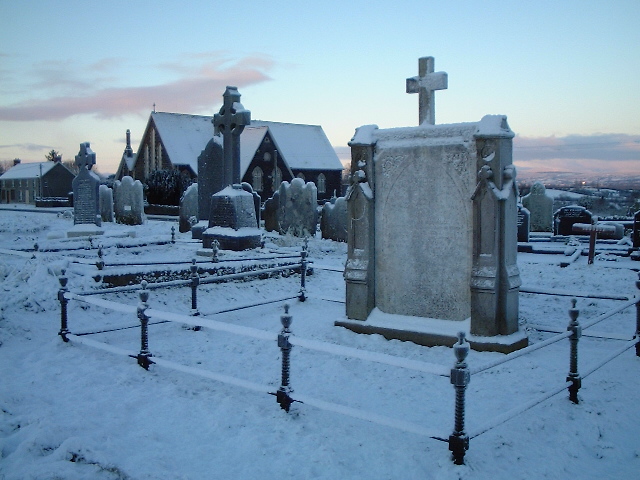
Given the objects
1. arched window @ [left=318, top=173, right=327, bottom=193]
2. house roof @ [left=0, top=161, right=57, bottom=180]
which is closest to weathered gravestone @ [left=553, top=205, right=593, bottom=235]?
arched window @ [left=318, top=173, right=327, bottom=193]

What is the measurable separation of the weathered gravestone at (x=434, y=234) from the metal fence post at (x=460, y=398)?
337cm

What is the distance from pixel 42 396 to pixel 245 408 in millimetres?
2149

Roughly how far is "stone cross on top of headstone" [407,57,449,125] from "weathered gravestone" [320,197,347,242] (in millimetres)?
11568

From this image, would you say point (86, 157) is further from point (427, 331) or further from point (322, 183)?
point (322, 183)

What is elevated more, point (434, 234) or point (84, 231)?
point (434, 234)

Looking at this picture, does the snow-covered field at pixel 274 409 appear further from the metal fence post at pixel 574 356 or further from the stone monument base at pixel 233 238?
the stone monument base at pixel 233 238

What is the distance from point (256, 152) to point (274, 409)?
4241cm

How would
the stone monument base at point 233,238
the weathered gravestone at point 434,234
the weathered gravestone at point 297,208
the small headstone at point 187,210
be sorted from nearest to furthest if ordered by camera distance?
the weathered gravestone at point 434,234
the stone monument base at point 233,238
the weathered gravestone at point 297,208
the small headstone at point 187,210

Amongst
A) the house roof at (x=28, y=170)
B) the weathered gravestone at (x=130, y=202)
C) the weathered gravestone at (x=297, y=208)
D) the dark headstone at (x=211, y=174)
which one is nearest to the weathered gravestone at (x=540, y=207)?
the weathered gravestone at (x=297, y=208)

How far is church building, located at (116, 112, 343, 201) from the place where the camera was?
46666 mm

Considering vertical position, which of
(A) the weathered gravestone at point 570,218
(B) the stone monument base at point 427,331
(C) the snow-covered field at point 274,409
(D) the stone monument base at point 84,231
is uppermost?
(A) the weathered gravestone at point 570,218

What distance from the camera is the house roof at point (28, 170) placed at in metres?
69.9

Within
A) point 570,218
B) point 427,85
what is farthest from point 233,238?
point 570,218

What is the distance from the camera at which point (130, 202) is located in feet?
91.4
